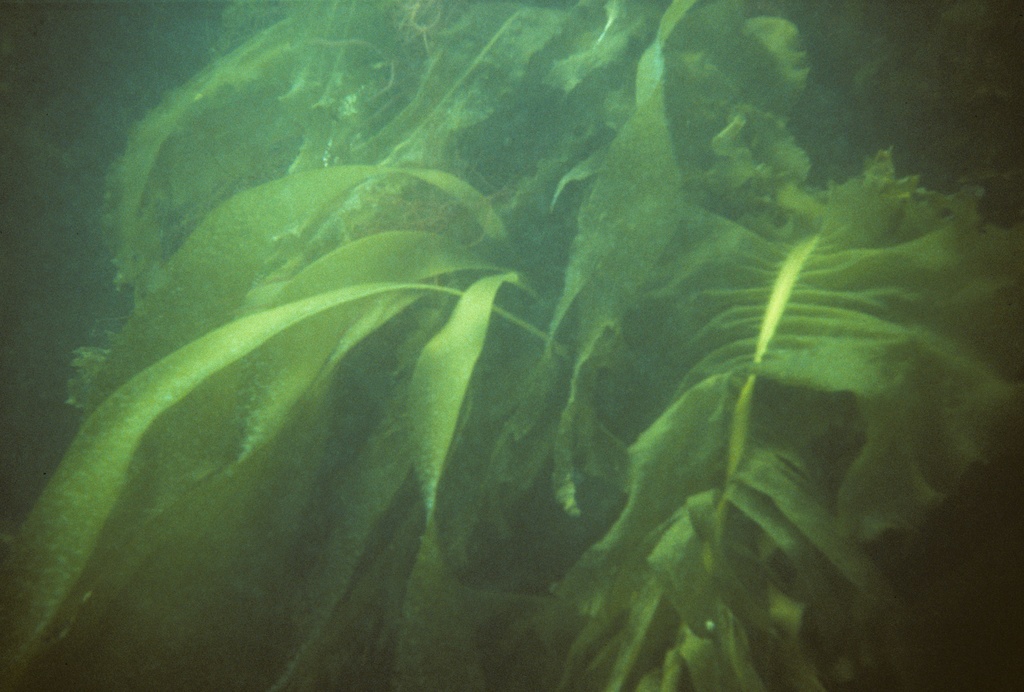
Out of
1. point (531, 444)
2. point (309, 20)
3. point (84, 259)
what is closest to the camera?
point (531, 444)

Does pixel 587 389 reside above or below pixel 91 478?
below

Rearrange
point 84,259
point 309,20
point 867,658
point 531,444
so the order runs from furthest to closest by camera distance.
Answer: point 84,259 < point 309,20 < point 531,444 < point 867,658

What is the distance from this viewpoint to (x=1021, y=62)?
108 cm

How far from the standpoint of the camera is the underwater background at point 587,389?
2.38 feet

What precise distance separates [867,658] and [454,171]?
50.9 inches

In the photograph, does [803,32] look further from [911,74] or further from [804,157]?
[804,157]

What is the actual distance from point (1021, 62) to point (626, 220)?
1.02m

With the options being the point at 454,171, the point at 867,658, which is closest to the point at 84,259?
the point at 454,171

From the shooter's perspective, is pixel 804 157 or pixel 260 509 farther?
pixel 804 157

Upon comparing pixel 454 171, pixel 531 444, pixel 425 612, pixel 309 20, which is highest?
pixel 309 20

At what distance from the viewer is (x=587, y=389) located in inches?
35.4

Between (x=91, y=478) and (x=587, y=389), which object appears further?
(x=587, y=389)

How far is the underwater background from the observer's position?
727mm

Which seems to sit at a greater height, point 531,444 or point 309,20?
point 309,20
